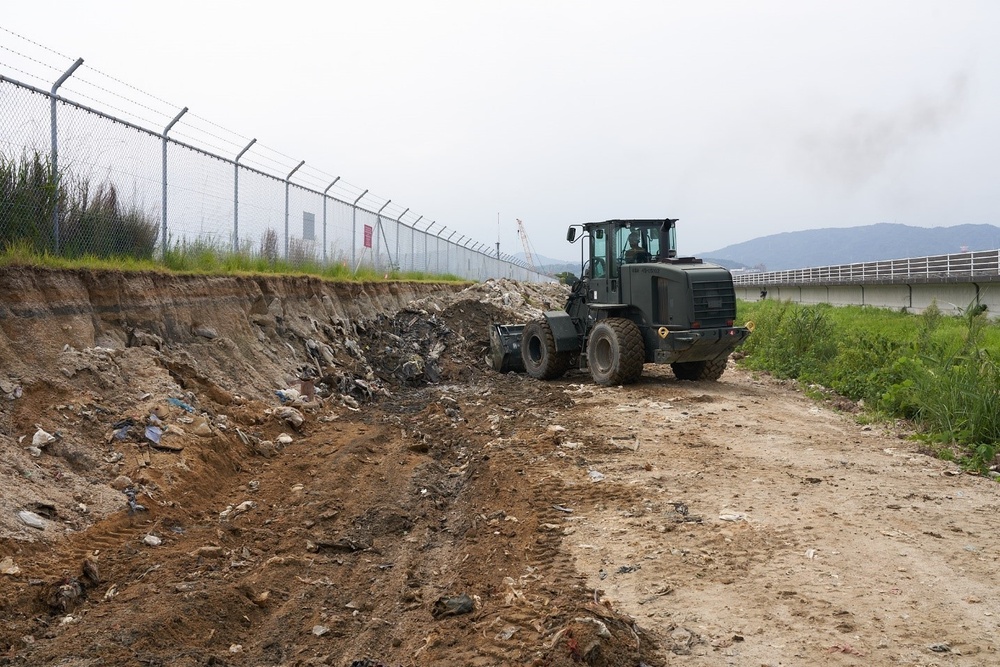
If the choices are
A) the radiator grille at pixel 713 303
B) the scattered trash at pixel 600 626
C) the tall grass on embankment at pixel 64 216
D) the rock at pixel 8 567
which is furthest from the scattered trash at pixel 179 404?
the radiator grille at pixel 713 303

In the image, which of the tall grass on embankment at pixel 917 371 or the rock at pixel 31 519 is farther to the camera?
the tall grass on embankment at pixel 917 371

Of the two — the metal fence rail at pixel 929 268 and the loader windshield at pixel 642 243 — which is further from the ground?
the metal fence rail at pixel 929 268

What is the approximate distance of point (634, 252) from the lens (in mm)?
13742

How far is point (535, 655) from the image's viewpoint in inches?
155

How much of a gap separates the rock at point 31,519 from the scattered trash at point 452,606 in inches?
112

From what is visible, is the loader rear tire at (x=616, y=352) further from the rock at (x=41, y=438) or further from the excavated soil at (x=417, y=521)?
the rock at (x=41, y=438)

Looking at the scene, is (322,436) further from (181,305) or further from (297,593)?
(297,593)

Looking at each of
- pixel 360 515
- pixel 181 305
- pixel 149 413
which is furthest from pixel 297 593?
pixel 181 305

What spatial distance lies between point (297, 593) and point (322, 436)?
14.9 ft

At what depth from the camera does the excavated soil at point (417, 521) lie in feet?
13.8

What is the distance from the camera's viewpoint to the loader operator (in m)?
13.7

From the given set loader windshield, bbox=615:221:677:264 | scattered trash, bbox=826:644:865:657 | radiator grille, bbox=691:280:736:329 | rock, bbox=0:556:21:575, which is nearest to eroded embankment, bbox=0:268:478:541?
rock, bbox=0:556:21:575

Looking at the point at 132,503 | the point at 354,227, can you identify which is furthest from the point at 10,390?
the point at 354,227

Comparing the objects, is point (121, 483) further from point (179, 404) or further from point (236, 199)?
point (236, 199)
